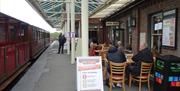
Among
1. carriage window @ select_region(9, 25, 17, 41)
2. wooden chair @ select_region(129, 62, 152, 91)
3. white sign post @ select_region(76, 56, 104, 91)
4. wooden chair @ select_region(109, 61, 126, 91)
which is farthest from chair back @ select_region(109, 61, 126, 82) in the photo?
carriage window @ select_region(9, 25, 17, 41)

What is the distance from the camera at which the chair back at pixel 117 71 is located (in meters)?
10.7

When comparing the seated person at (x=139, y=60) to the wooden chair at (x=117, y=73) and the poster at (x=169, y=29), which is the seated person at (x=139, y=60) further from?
the poster at (x=169, y=29)

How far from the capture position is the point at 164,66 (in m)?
8.62

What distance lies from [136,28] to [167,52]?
516 cm

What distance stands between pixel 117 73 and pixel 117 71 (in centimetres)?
6

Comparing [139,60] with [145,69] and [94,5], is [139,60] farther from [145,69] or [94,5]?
[94,5]

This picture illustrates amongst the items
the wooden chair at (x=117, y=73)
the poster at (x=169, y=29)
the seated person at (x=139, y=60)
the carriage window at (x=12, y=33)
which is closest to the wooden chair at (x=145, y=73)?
the seated person at (x=139, y=60)

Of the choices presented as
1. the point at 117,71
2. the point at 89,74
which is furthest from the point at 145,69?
the point at 89,74

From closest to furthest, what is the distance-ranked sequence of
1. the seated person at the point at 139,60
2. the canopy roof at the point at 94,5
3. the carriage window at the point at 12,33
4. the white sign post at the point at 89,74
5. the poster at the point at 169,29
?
the white sign post at the point at 89,74 → the seated person at the point at 139,60 → the poster at the point at 169,29 → the carriage window at the point at 12,33 → the canopy roof at the point at 94,5

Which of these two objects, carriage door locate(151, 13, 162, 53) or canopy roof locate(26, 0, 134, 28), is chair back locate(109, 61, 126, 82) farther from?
canopy roof locate(26, 0, 134, 28)

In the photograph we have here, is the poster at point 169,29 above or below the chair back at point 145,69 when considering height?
above

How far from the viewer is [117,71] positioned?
423 inches

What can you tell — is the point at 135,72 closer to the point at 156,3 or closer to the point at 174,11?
the point at 174,11

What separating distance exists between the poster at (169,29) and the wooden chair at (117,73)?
2772 mm
